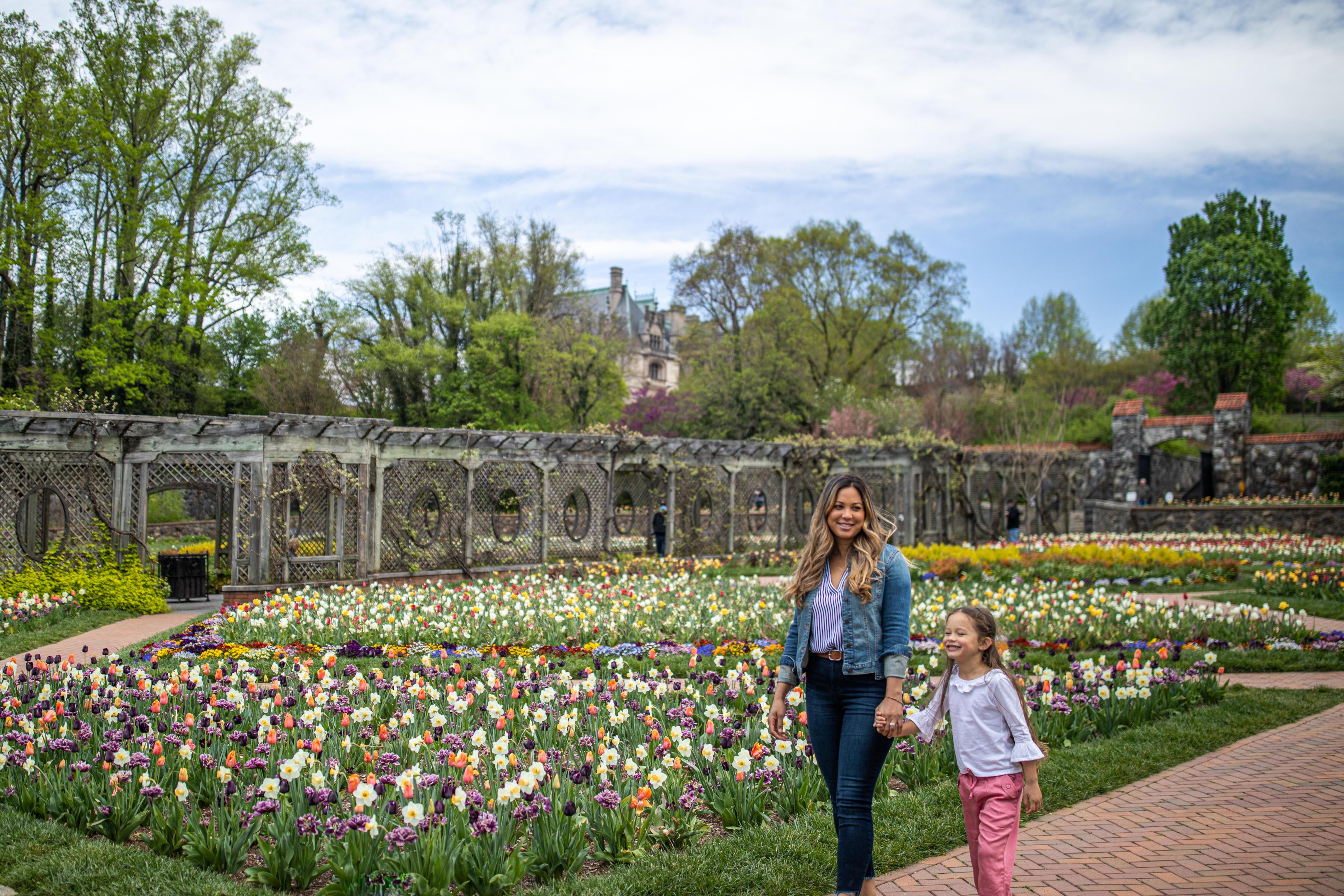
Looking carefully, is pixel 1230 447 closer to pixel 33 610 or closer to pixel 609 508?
pixel 609 508

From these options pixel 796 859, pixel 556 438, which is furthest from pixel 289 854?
pixel 556 438

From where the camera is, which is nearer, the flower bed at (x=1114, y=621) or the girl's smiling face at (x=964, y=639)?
the girl's smiling face at (x=964, y=639)

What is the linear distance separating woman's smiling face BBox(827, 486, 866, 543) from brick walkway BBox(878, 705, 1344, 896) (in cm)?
146

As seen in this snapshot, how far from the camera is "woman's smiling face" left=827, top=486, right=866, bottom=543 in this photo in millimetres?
3471

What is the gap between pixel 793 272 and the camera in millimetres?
42531

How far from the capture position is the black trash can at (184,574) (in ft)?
44.6

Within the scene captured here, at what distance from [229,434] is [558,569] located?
5190 mm

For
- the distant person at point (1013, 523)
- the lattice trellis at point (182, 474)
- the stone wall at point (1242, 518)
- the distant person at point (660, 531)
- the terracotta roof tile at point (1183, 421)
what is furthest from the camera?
the terracotta roof tile at point (1183, 421)

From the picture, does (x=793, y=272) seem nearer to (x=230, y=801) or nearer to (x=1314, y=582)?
(x=1314, y=582)

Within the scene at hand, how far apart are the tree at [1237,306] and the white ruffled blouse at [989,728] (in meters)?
40.6

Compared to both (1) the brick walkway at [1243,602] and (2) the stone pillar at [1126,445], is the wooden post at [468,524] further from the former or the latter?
(2) the stone pillar at [1126,445]

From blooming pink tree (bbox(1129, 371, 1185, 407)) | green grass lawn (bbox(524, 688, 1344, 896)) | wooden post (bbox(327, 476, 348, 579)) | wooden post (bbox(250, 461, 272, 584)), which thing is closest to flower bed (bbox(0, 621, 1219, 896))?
green grass lawn (bbox(524, 688, 1344, 896))

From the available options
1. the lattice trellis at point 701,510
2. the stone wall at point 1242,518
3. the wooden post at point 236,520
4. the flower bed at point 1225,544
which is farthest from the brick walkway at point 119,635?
the stone wall at point 1242,518

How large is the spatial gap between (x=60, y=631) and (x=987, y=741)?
1022 cm
